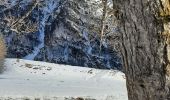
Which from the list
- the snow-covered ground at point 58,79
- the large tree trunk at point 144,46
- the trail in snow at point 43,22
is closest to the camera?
the large tree trunk at point 144,46

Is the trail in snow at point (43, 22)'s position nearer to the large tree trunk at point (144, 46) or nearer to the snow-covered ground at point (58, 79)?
the snow-covered ground at point (58, 79)

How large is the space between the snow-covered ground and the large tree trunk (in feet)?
41.3

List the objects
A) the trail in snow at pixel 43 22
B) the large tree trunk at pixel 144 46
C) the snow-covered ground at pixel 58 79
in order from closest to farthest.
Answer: the large tree trunk at pixel 144 46
the snow-covered ground at pixel 58 79
the trail in snow at pixel 43 22

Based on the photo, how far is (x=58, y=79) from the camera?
74.2ft

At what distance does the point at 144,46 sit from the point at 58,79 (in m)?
19.8

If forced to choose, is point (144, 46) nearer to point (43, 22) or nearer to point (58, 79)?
point (58, 79)

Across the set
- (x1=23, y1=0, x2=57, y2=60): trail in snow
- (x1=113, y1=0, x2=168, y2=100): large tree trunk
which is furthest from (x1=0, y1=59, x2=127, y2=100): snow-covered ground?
(x1=113, y1=0, x2=168, y2=100): large tree trunk

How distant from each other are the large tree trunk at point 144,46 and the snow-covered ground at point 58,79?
496 inches

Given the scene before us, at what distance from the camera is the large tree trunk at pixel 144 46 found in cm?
289

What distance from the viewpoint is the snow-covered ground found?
55.6 ft

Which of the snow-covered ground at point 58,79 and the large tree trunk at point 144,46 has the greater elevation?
the large tree trunk at point 144,46

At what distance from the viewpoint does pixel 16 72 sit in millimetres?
25859

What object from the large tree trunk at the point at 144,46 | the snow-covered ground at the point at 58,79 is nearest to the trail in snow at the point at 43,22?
the snow-covered ground at the point at 58,79

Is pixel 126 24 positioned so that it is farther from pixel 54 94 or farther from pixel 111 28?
pixel 111 28
